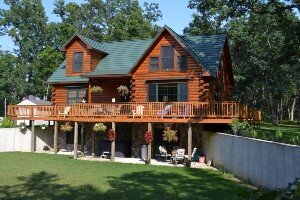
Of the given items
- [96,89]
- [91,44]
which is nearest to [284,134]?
[96,89]

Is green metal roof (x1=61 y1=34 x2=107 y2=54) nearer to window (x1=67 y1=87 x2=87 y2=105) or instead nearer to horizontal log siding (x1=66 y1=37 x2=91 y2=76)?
horizontal log siding (x1=66 y1=37 x2=91 y2=76)

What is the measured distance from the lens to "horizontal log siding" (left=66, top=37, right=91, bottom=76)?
96.4ft

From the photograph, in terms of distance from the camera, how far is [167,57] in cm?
2517

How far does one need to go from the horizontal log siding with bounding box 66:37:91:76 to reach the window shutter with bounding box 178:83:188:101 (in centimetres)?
830

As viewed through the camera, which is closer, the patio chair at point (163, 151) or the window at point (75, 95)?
the patio chair at point (163, 151)

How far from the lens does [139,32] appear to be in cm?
5012

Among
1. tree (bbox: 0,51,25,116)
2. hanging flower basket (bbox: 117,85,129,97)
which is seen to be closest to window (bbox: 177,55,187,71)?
hanging flower basket (bbox: 117,85,129,97)

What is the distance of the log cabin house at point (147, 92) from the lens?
2308cm

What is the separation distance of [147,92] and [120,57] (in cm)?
545

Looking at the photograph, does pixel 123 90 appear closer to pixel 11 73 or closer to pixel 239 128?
pixel 239 128

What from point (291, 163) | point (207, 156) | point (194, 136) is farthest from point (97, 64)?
point (291, 163)

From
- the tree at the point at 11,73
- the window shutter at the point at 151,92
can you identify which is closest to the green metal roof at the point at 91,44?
the window shutter at the point at 151,92

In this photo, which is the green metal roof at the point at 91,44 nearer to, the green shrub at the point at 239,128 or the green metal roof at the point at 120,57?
the green metal roof at the point at 120,57

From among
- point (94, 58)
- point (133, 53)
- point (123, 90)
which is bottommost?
point (123, 90)
